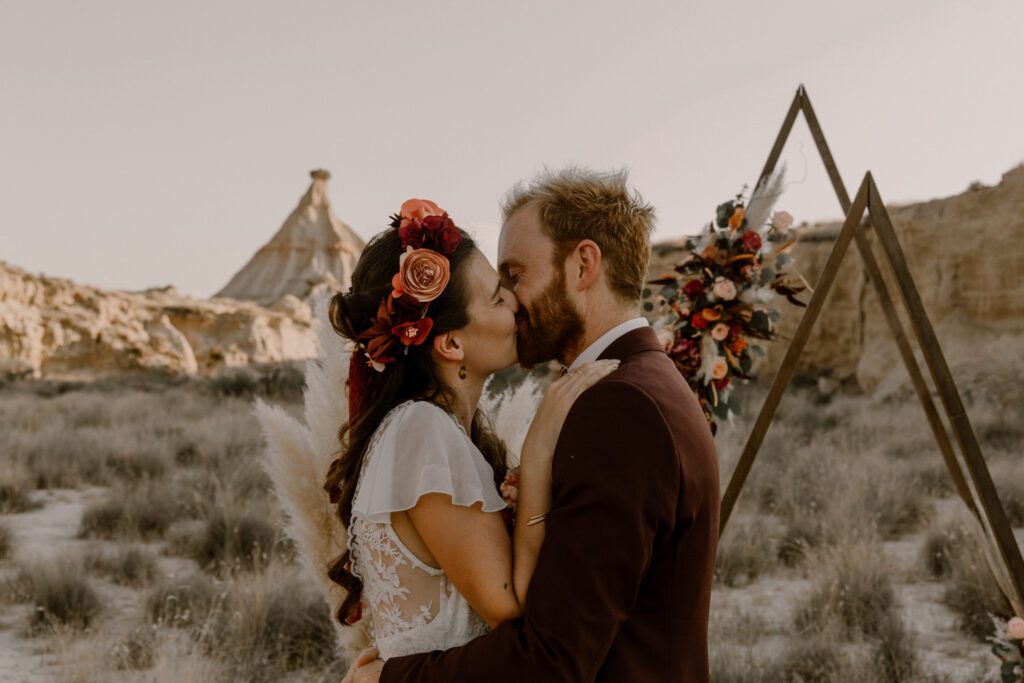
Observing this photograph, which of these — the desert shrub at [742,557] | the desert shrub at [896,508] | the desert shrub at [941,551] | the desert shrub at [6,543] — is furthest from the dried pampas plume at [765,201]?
the desert shrub at [6,543]

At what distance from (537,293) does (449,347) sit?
0.33 metres

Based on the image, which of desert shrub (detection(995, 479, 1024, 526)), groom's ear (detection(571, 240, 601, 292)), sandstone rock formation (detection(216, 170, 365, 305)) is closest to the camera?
groom's ear (detection(571, 240, 601, 292))

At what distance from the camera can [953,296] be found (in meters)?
18.2

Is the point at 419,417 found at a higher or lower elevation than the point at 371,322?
lower

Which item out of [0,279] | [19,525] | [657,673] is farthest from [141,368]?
[657,673]

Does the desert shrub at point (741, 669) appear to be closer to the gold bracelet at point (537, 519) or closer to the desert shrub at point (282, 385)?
the gold bracelet at point (537, 519)

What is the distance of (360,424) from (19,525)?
24.1ft

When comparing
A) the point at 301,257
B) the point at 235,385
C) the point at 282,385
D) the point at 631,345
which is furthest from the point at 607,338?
the point at 301,257

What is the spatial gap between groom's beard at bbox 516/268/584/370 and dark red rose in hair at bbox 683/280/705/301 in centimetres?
228

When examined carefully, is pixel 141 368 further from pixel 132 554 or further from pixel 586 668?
pixel 586 668

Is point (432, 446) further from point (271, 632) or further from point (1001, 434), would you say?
point (1001, 434)

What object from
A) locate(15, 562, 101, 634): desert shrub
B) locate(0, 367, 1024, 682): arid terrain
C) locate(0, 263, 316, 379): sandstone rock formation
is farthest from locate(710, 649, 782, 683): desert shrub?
locate(0, 263, 316, 379): sandstone rock formation

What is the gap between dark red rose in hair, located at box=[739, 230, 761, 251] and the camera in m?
4.36

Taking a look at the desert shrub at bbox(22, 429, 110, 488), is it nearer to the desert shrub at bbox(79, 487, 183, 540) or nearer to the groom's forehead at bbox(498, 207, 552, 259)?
the desert shrub at bbox(79, 487, 183, 540)
